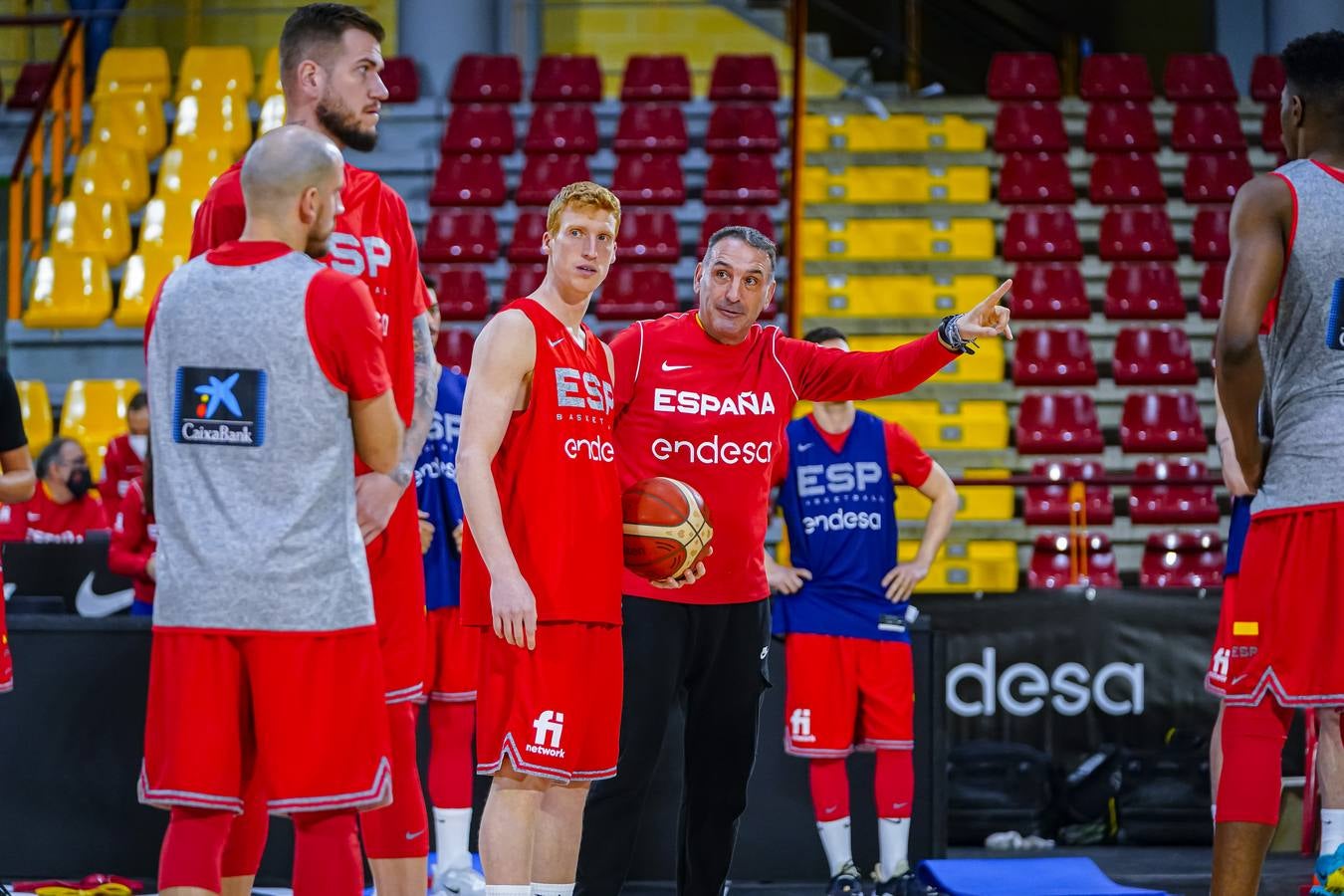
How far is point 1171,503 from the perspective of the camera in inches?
413

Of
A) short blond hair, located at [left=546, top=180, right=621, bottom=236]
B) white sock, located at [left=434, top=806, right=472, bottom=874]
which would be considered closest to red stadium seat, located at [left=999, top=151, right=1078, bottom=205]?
white sock, located at [left=434, top=806, right=472, bottom=874]

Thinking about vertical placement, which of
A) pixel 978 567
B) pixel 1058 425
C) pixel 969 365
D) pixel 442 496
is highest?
pixel 969 365

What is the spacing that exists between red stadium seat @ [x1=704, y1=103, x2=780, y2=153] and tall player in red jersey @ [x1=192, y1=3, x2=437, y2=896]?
9.33 meters

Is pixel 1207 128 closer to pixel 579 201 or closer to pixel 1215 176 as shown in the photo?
pixel 1215 176

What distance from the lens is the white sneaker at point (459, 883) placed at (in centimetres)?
546

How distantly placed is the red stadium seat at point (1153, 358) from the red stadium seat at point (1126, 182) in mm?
1583

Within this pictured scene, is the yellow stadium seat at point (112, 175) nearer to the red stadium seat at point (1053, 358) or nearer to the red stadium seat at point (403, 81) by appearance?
the red stadium seat at point (403, 81)

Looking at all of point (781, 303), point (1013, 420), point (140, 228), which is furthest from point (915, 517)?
point (140, 228)

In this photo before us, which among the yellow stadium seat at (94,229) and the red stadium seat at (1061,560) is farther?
the yellow stadium seat at (94,229)

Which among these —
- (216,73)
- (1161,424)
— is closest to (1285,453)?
(1161,424)

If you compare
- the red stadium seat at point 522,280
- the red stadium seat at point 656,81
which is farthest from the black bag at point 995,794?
the red stadium seat at point 656,81

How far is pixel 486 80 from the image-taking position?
1370cm

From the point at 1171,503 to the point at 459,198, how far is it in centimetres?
585

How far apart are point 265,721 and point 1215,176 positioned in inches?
435
